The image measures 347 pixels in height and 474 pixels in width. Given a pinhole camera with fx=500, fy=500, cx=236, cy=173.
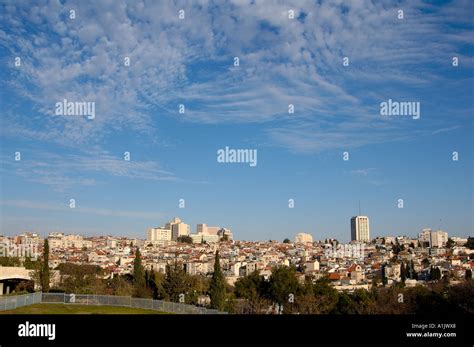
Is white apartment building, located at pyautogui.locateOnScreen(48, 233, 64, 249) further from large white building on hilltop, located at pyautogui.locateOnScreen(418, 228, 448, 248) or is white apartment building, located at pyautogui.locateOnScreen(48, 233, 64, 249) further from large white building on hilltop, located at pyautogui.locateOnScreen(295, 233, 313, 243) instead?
large white building on hilltop, located at pyautogui.locateOnScreen(418, 228, 448, 248)

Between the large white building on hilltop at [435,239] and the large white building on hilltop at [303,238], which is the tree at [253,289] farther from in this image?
the large white building on hilltop at [303,238]

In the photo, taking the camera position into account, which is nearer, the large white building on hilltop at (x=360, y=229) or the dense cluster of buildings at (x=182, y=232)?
the large white building on hilltop at (x=360, y=229)

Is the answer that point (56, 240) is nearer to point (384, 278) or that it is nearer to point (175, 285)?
point (384, 278)

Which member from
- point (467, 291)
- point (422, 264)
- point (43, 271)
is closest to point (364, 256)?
point (422, 264)

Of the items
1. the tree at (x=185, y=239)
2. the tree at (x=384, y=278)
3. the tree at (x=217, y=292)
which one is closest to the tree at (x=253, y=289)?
the tree at (x=217, y=292)

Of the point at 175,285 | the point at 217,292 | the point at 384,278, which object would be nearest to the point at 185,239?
the point at 384,278

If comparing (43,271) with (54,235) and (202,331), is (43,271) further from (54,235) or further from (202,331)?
(54,235)

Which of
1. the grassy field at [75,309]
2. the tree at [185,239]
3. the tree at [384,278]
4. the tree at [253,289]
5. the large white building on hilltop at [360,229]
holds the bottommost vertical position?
the tree at [384,278]

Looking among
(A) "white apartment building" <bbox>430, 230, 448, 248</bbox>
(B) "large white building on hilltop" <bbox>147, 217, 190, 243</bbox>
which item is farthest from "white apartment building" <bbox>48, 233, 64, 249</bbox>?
(A) "white apartment building" <bbox>430, 230, 448, 248</bbox>

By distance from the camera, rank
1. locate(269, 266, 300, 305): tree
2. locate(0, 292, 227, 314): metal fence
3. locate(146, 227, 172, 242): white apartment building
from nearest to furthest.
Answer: locate(0, 292, 227, 314): metal fence, locate(269, 266, 300, 305): tree, locate(146, 227, 172, 242): white apartment building
